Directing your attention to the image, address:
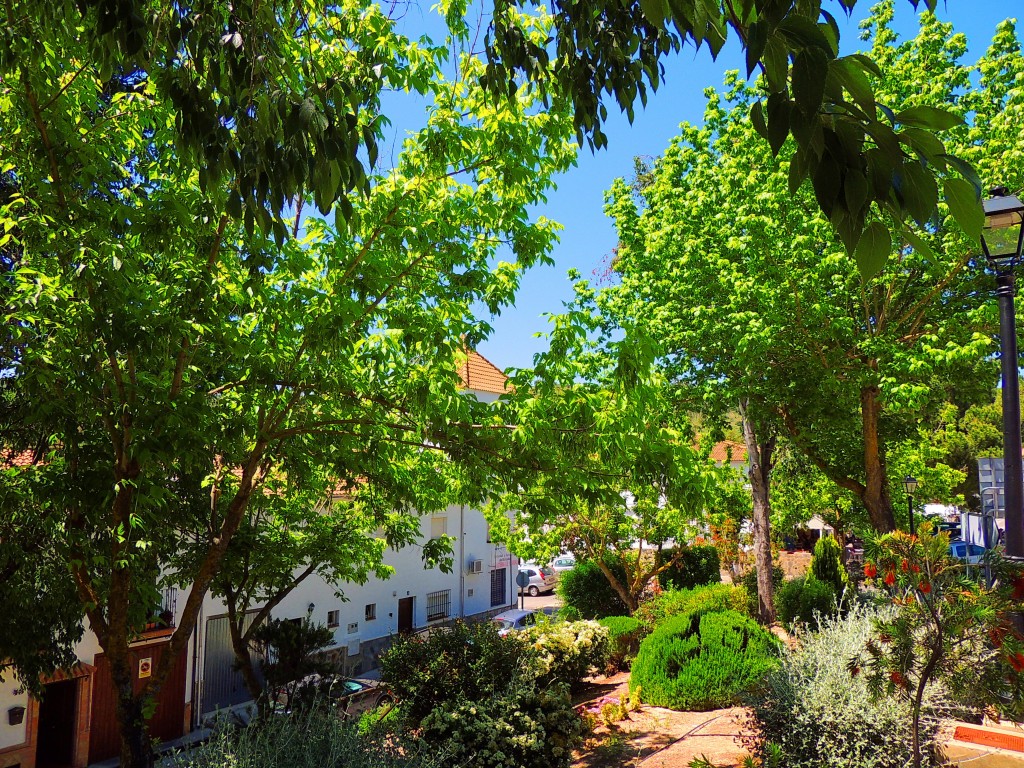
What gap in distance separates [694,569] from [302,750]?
19015 mm

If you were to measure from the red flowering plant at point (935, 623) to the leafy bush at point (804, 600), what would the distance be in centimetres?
1163

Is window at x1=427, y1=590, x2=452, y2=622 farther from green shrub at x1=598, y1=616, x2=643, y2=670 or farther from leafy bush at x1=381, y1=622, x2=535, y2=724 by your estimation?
leafy bush at x1=381, y1=622, x2=535, y2=724

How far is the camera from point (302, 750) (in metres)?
5.77

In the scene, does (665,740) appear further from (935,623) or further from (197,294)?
(197,294)

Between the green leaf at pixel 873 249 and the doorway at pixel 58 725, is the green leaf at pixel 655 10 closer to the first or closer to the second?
the green leaf at pixel 873 249

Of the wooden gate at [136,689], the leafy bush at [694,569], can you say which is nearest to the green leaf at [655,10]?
the wooden gate at [136,689]

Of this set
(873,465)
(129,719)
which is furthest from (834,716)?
(873,465)

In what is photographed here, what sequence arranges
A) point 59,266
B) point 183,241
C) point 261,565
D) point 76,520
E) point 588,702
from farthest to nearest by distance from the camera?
point 588,702
point 261,565
point 76,520
point 183,241
point 59,266

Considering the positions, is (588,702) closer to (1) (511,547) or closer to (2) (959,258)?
(1) (511,547)

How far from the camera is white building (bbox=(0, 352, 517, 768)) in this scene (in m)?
12.9

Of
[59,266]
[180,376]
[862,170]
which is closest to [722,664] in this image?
[180,376]

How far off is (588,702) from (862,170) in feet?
42.7

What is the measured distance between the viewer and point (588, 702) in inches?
508

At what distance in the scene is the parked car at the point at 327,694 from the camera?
27.0ft
